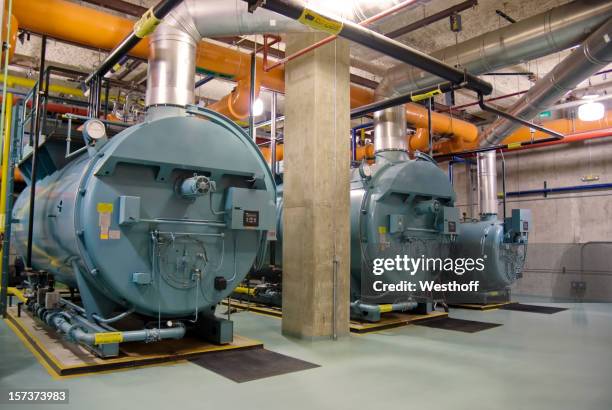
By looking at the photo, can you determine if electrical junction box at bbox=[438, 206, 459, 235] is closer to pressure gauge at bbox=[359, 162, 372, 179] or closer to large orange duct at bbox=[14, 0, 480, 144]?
pressure gauge at bbox=[359, 162, 372, 179]

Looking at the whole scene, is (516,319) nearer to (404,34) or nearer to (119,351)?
(404,34)

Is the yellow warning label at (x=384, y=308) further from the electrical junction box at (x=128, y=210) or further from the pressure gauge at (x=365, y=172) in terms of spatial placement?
the electrical junction box at (x=128, y=210)

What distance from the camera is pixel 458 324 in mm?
7102

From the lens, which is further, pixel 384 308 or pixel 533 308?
pixel 533 308

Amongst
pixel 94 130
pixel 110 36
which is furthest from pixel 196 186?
pixel 110 36

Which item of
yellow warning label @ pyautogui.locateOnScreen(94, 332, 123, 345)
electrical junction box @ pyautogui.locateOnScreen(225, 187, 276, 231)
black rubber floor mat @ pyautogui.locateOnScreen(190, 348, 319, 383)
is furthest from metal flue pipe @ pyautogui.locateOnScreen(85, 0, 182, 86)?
black rubber floor mat @ pyautogui.locateOnScreen(190, 348, 319, 383)

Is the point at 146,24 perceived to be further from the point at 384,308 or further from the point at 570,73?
the point at 570,73

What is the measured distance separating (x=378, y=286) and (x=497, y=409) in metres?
3.61

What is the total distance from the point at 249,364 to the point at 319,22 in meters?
3.11

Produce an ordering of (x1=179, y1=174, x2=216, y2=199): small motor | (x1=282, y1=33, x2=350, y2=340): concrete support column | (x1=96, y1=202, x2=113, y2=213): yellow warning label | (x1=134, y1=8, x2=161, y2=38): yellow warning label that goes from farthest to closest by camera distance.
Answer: (x1=282, y1=33, x2=350, y2=340): concrete support column
(x1=179, y1=174, x2=216, y2=199): small motor
(x1=96, y1=202, x2=113, y2=213): yellow warning label
(x1=134, y1=8, x2=161, y2=38): yellow warning label

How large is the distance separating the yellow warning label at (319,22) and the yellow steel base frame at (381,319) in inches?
147

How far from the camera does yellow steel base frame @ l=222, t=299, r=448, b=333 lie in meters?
6.40

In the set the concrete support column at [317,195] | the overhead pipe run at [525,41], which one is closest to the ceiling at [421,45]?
the overhead pipe run at [525,41]

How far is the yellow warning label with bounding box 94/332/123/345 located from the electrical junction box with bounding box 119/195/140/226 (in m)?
0.96
